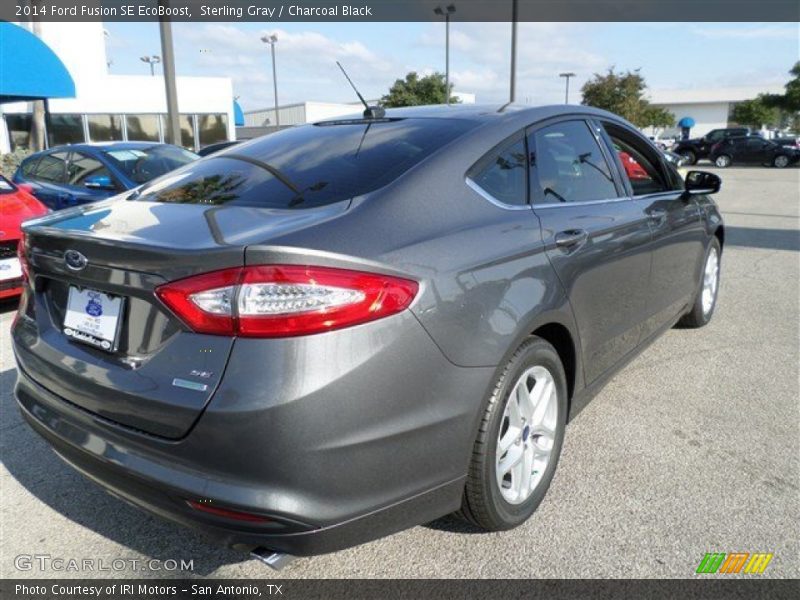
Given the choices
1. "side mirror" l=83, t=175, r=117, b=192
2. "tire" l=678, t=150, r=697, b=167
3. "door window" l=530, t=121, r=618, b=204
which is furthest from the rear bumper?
"tire" l=678, t=150, r=697, b=167

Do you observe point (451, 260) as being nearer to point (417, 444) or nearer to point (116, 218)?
point (417, 444)

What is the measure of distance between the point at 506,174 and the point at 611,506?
1.46 metres

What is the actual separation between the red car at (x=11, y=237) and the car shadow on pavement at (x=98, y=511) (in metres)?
2.27

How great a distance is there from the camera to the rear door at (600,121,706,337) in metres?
3.49

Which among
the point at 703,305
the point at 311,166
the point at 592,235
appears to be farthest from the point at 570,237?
the point at 703,305

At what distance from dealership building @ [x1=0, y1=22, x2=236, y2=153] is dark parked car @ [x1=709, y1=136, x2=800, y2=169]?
22.0 meters

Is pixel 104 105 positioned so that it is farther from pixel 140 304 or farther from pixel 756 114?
pixel 756 114

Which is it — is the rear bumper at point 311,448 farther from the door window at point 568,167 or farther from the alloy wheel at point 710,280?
the alloy wheel at point 710,280

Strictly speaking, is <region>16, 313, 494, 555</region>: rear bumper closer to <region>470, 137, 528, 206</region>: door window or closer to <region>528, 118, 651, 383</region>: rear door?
<region>470, 137, 528, 206</region>: door window

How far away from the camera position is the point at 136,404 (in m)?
1.88

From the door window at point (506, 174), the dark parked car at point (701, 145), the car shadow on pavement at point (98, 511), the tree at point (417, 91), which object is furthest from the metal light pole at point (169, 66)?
the tree at point (417, 91)

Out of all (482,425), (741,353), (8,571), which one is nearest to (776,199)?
(741,353)

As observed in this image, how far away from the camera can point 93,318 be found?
6.77 feet

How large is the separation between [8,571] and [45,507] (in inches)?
16.2
